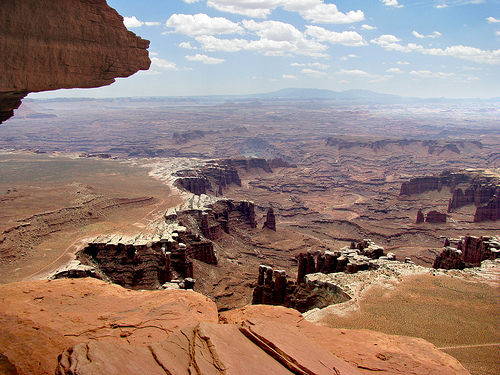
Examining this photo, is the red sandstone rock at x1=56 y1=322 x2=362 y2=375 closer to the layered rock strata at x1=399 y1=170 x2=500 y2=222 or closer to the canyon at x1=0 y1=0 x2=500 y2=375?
the canyon at x1=0 y1=0 x2=500 y2=375

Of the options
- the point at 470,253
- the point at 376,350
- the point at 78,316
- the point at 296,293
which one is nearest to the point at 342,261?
A: the point at 296,293

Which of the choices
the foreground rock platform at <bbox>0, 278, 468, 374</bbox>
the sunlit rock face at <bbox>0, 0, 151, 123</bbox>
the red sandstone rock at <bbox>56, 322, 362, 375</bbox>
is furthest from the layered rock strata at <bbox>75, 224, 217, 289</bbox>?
the red sandstone rock at <bbox>56, 322, 362, 375</bbox>

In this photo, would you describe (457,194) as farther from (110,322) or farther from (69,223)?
(110,322)

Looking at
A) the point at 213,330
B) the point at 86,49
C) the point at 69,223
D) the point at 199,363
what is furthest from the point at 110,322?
the point at 69,223

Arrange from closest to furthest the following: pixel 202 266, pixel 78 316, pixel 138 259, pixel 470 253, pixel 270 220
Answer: pixel 78 316 → pixel 138 259 → pixel 470 253 → pixel 202 266 → pixel 270 220

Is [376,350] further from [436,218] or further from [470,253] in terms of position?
[436,218]

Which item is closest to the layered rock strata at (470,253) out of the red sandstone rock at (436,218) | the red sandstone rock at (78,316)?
the red sandstone rock at (78,316)

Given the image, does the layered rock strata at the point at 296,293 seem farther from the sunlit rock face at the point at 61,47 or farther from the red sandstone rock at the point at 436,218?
the red sandstone rock at the point at 436,218
